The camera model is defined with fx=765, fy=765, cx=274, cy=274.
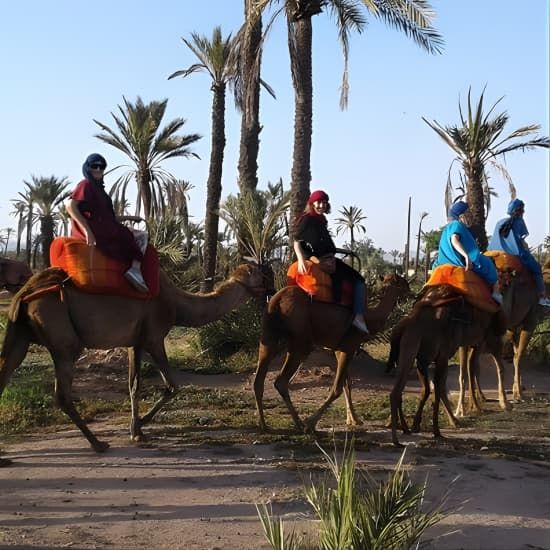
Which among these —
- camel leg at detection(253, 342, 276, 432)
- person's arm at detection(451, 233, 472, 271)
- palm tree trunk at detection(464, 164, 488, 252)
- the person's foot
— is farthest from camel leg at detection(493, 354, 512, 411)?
palm tree trunk at detection(464, 164, 488, 252)

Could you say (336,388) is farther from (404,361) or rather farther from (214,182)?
(214,182)

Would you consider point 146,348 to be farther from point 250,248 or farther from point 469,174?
point 469,174

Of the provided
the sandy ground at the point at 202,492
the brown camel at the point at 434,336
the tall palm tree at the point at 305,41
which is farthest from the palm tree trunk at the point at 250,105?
the sandy ground at the point at 202,492

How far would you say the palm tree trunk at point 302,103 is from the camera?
1739 centimetres

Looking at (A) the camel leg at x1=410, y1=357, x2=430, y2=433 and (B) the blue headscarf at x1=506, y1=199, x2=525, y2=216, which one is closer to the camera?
(A) the camel leg at x1=410, y1=357, x2=430, y2=433

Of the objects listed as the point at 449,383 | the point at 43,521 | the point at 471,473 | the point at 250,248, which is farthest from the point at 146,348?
the point at 250,248

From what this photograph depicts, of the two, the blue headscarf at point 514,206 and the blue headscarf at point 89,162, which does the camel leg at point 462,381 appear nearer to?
the blue headscarf at point 514,206

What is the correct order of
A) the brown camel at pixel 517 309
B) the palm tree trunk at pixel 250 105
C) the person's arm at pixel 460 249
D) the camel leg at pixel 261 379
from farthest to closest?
1. the palm tree trunk at pixel 250 105
2. the brown camel at pixel 517 309
3. the person's arm at pixel 460 249
4. the camel leg at pixel 261 379

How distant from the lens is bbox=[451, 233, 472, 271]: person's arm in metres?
9.60

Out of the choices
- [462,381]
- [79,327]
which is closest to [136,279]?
[79,327]

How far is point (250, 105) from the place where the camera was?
19203 millimetres

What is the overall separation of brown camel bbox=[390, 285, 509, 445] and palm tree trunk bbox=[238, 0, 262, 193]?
35.2 feet

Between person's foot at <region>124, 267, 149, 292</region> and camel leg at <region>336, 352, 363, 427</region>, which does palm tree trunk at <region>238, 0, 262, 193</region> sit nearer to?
camel leg at <region>336, 352, 363, 427</region>

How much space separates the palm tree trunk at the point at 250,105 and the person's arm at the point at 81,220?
11113 mm
